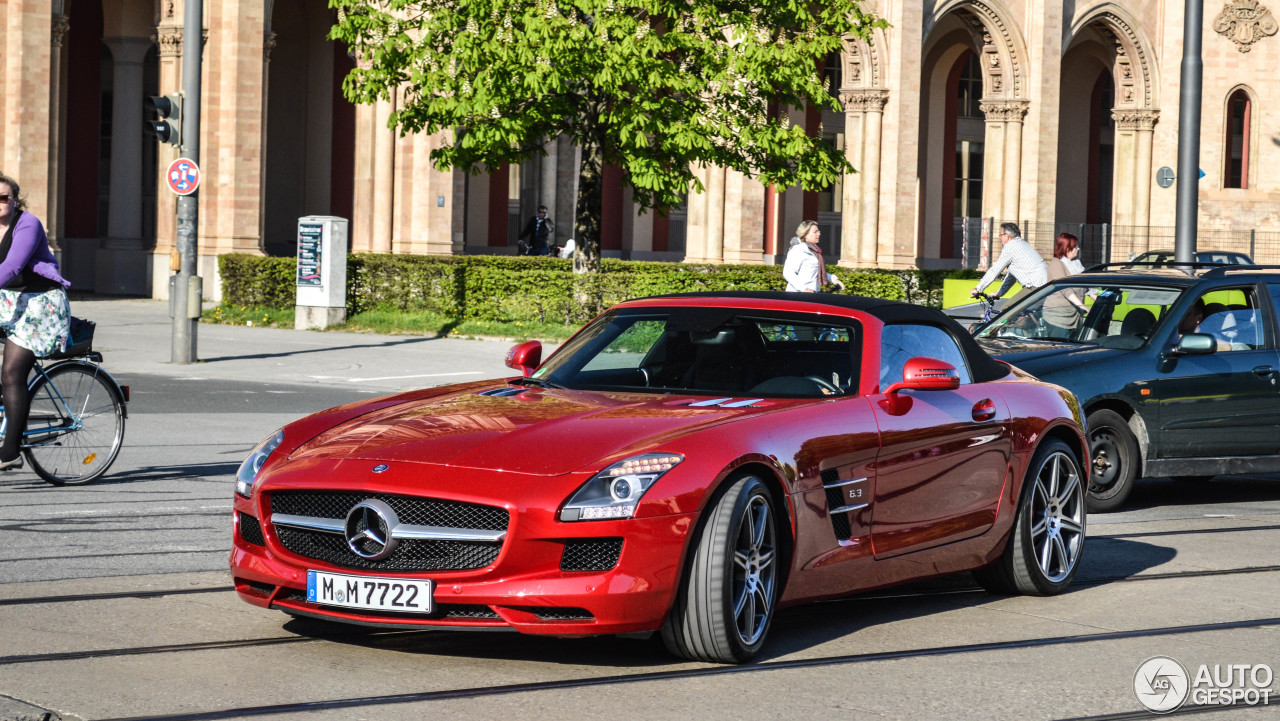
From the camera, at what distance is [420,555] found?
208 inches

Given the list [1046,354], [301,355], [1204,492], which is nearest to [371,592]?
[1046,354]

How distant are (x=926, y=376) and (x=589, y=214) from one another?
18982 mm

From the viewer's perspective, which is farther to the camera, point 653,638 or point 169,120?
point 169,120

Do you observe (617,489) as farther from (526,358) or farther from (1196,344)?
(1196,344)

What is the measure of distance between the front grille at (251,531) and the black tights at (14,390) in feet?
13.2

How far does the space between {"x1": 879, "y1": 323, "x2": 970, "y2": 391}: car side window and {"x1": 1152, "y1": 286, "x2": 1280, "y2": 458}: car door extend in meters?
3.62

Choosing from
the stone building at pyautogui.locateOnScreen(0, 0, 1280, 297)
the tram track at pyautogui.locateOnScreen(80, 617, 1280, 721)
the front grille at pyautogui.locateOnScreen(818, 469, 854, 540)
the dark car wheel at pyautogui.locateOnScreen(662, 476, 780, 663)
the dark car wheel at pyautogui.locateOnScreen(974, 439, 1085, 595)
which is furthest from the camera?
the stone building at pyautogui.locateOnScreen(0, 0, 1280, 297)

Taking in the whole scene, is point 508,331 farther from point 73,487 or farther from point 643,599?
point 643,599

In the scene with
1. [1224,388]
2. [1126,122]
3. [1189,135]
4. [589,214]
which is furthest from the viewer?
[1126,122]

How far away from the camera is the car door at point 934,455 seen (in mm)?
6363

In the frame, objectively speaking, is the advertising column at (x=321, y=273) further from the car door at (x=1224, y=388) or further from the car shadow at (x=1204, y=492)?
the car door at (x=1224, y=388)

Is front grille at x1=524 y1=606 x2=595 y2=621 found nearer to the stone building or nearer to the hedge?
the hedge

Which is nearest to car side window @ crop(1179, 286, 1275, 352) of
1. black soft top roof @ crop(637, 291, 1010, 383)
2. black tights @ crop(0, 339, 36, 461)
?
black soft top roof @ crop(637, 291, 1010, 383)

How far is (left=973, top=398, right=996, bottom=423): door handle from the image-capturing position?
22.8ft
